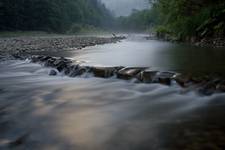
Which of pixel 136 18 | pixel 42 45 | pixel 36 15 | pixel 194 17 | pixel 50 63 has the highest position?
pixel 136 18

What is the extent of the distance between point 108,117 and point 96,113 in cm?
36

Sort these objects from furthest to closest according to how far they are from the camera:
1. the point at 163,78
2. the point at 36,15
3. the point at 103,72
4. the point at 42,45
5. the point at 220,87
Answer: the point at 36,15
the point at 42,45
the point at 103,72
the point at 163,78
the point at 220,87

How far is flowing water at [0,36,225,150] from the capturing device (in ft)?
14.7

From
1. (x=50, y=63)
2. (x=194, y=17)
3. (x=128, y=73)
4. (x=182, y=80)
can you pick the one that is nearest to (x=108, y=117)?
(x=182, y=80)

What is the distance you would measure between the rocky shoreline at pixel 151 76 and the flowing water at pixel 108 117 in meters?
0.25

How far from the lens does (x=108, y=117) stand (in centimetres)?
582

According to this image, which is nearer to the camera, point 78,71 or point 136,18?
point 78,71

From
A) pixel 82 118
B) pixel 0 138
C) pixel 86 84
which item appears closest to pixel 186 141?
pixel 82 118

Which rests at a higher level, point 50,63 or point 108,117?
point 50,63

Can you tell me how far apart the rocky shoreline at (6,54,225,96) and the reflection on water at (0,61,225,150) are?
0.28m

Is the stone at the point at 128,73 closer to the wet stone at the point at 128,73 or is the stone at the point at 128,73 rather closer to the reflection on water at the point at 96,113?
the wet stone at the point at 128,73

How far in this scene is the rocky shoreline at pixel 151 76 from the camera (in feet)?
23.9

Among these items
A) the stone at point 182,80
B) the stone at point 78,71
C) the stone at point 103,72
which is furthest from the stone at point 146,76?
the stone at point 78,71

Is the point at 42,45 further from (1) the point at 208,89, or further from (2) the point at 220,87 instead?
(2) the point at 220,87
